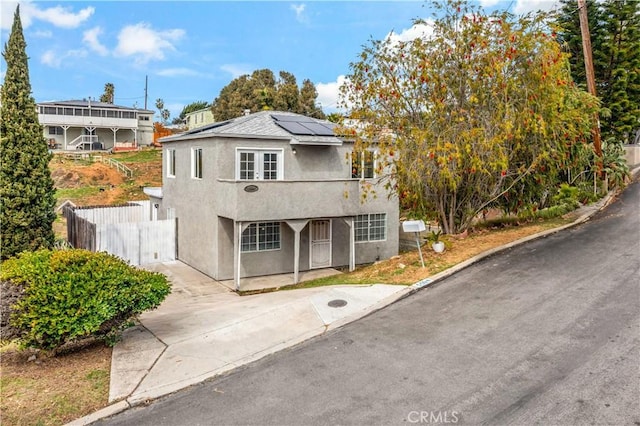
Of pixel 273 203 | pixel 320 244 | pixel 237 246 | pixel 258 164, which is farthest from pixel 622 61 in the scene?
pixel 237 246

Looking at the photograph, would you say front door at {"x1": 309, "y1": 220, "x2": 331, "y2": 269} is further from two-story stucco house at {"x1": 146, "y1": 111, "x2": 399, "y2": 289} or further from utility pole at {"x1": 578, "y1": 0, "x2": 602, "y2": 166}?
utility pole at {"x1": 578, "y1": 0, "x2": 602, "y2": 166}

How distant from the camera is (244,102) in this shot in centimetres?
5069

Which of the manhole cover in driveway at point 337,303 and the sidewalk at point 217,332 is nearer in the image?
the sidewalk at point 217,332

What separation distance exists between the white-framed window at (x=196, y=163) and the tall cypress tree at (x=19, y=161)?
5.51 m

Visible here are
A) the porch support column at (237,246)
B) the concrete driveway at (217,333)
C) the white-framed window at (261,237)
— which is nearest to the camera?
the concrete driveway at (217,333)

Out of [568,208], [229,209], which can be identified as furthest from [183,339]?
[568,208]

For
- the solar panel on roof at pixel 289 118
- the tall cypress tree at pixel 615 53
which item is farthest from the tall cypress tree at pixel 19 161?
the tall cypress tree at pixel 615 53

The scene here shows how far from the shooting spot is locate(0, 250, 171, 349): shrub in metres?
7.05

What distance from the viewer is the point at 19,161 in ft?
51.1

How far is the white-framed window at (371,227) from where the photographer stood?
19.7 metres

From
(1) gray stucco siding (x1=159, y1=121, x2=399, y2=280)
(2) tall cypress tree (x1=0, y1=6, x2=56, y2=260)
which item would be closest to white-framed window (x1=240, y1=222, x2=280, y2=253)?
(1) gray stucco siding (x1=159, y1=121, x2=399, y2=280)

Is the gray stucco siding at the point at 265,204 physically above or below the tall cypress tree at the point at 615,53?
below

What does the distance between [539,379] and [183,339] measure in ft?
20.4

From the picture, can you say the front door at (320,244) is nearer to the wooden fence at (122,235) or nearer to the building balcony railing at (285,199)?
the building balcony railing at (285,199)
